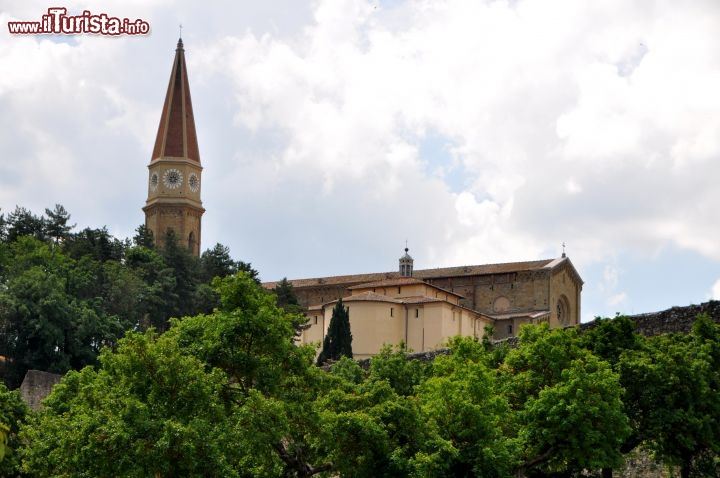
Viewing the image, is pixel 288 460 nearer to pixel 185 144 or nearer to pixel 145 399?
pixel 145 399

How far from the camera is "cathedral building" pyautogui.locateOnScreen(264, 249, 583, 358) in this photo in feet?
278

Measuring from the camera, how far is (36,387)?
50.7 metres

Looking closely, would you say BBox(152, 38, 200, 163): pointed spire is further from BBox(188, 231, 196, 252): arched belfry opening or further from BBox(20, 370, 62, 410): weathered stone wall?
BBox(20, 370, 62, 410): weathered stone wall

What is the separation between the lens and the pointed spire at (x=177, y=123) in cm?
12875

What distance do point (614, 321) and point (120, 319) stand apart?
4496cm

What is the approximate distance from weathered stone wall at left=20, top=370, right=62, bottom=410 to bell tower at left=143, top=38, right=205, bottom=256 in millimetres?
70235

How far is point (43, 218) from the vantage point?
91.4 m

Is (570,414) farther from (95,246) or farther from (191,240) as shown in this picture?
(191,240)

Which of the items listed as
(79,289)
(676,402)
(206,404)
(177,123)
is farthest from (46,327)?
(177,123)

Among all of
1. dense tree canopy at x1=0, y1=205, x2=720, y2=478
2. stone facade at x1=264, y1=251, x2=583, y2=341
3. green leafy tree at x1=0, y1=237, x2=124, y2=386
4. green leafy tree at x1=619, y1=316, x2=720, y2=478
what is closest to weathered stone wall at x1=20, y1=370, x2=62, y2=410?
green leafy tree at x1=0, y1=237, x2=124, y2=386

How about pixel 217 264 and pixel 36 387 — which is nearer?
pixel 36 387

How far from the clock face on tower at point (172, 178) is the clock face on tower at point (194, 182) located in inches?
43.5

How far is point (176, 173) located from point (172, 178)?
63 centimetres

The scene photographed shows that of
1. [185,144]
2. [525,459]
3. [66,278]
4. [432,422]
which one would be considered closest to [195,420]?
[432,422]
